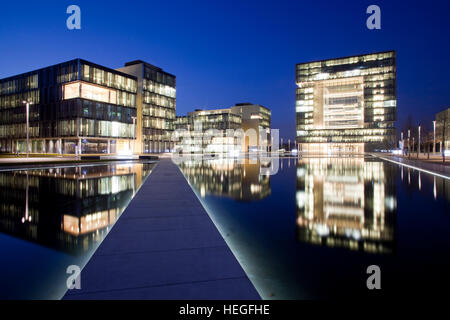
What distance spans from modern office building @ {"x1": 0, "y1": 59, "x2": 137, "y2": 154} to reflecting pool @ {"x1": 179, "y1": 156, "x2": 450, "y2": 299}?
194 feet

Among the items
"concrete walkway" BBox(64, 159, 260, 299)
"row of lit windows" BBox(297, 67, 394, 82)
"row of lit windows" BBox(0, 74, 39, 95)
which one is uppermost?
"row of lit windows" BBox(297, 67, 394, 82)

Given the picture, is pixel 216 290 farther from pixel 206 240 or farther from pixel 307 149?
pixel 307 149

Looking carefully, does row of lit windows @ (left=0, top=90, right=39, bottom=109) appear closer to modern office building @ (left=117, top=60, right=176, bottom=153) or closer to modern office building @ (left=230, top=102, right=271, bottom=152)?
modern office building @ (left=117, top=60, right=176, bottom=153)

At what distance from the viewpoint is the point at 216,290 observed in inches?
146

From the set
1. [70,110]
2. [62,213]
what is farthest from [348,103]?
[62,213]

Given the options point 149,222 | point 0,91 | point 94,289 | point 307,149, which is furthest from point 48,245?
point 307,149

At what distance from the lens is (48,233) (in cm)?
710

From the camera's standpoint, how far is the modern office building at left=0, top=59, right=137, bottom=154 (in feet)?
197

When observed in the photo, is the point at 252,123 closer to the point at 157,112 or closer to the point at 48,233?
the point at 157,112

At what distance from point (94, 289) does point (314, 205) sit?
8.64 m

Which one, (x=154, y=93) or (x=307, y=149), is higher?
(x=154, y=93)

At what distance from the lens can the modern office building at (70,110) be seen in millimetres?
59938

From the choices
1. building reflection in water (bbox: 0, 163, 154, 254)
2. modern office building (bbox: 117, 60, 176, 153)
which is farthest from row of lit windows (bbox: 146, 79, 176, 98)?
building reflection in water (bbox: 0, 163, 154, 254)

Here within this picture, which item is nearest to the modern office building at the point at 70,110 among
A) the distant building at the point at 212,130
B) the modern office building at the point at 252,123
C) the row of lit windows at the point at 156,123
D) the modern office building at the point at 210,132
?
the row of lit windows at the point at 156,123
